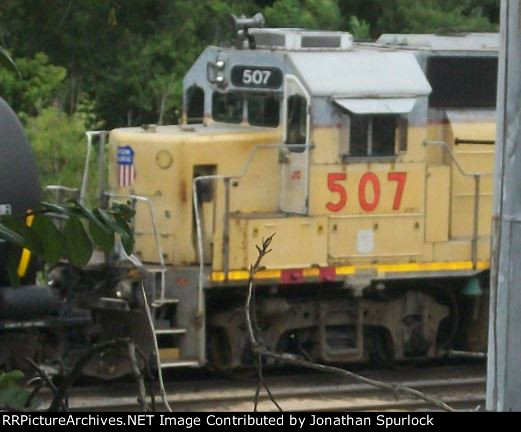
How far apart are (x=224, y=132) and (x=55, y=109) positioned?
5594 mm

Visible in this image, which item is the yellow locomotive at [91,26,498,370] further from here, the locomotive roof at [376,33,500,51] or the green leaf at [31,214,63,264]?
the green leaf at [31,214,63,264]

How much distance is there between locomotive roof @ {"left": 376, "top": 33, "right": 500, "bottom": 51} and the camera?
1330 centimetres

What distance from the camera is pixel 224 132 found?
1262 centimetres

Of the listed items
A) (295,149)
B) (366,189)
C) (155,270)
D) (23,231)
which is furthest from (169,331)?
(23,231)

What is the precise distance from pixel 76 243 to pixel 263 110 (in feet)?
31.4

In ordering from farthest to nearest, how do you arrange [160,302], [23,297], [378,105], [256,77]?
[256,77], [378,105], [160,302], [23,297]

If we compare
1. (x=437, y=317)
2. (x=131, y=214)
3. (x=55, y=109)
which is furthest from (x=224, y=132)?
(x=131, y=214)

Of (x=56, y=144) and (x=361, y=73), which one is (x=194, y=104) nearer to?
(x=361, y=73)

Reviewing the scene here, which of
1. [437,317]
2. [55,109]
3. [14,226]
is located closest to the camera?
[14,226]

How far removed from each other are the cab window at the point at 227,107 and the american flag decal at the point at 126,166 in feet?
3.70

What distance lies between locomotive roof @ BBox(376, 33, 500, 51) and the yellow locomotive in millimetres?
23

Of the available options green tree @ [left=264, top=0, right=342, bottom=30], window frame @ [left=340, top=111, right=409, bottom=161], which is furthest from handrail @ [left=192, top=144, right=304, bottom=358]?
green tree @ [left=264, top=0, right=342, bottom=30]

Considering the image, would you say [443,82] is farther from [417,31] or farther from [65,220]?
[65,220]

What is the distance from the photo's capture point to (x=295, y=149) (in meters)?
12.4
